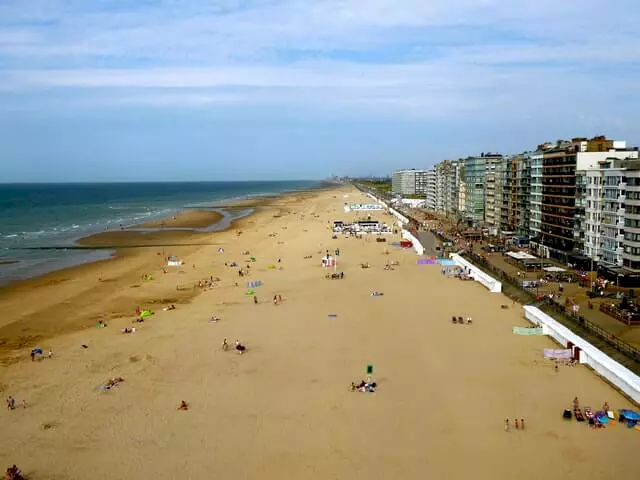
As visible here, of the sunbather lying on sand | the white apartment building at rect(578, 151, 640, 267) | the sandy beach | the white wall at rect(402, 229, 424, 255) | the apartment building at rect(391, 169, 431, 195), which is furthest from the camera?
the apartment building at rect(391, 169, 431, 195)

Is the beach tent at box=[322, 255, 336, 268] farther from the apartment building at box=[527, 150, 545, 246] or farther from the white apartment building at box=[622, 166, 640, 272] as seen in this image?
the white apartment building at box=[622, 166, 640, 272]

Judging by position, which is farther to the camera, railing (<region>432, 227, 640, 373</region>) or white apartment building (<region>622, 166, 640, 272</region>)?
white apartment building (<region>622, 166, 640, 272</region>)

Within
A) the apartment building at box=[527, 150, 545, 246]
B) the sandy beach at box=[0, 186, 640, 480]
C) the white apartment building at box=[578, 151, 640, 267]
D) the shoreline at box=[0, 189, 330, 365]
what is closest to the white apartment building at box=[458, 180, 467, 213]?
the apartment building at box=[527, 150, 545, 246]

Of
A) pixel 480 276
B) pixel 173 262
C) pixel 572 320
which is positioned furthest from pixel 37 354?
pixel 480 276

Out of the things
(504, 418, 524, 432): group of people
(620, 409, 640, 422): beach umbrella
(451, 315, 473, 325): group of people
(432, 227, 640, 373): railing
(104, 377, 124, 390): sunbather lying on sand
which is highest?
(432, 227, 640, 373): railing

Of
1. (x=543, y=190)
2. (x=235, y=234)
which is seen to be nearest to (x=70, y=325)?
(x=543, y=190)

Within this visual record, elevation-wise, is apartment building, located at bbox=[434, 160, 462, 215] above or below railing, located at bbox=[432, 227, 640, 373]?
above

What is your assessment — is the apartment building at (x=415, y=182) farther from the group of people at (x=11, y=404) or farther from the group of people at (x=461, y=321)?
the group of people at (x=11, y=404)
